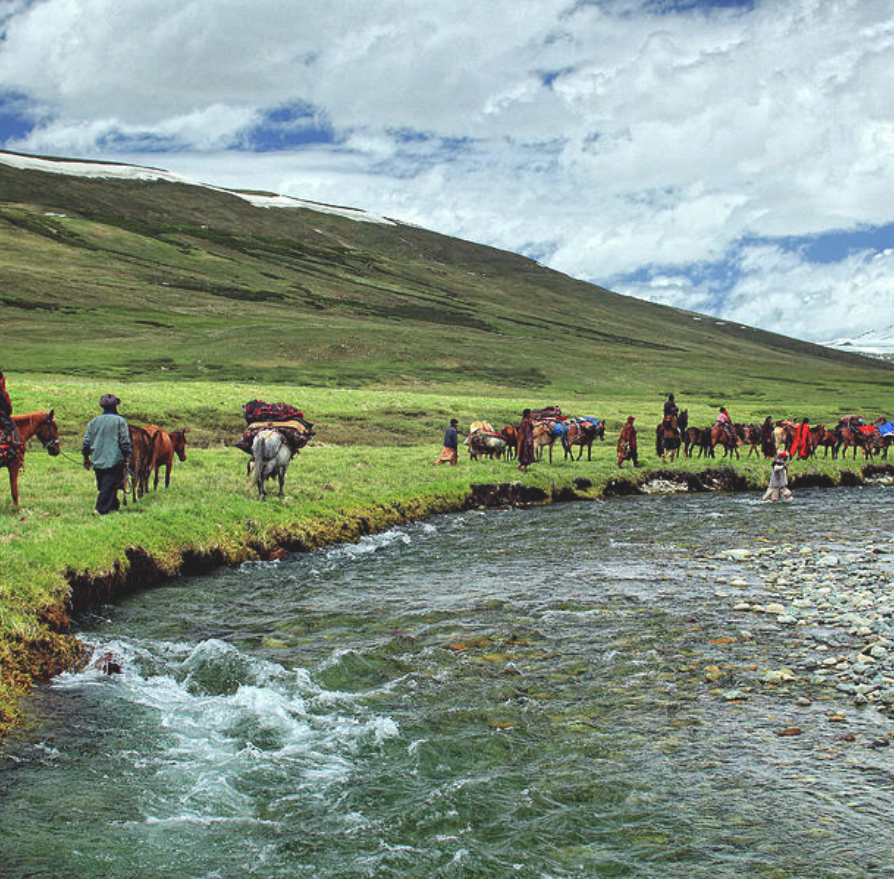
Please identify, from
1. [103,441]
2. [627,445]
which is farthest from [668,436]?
[103,441]

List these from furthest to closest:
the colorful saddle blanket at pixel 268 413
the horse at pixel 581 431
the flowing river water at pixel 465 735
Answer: the horse at pixel 581 431 → the colorful saddle blanket at pixel 268 413 → the flowing river water at pixel 465 735

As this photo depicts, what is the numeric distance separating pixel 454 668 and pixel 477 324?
166 m

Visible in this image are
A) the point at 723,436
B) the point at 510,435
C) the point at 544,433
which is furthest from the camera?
the point at 723,436

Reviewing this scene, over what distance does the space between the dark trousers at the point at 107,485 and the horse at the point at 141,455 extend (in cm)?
196

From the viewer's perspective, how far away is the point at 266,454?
2406 cm

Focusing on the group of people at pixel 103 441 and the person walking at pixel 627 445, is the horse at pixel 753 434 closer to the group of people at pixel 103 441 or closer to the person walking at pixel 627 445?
the person walking at pixel 627 445

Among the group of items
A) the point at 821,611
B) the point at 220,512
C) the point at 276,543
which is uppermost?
the point at 220,512

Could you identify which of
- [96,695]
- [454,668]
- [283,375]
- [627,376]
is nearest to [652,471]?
[454,668]

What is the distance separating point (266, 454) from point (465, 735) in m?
15.5

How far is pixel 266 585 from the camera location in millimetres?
17719

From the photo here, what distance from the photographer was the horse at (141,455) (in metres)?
22.5

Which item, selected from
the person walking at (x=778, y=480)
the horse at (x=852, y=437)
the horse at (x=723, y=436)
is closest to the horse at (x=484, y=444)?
the person walking at (x=778, y=480)

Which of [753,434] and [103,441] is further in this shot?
[753,434]

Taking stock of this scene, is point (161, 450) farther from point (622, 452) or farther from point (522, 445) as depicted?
point (622, 452)
